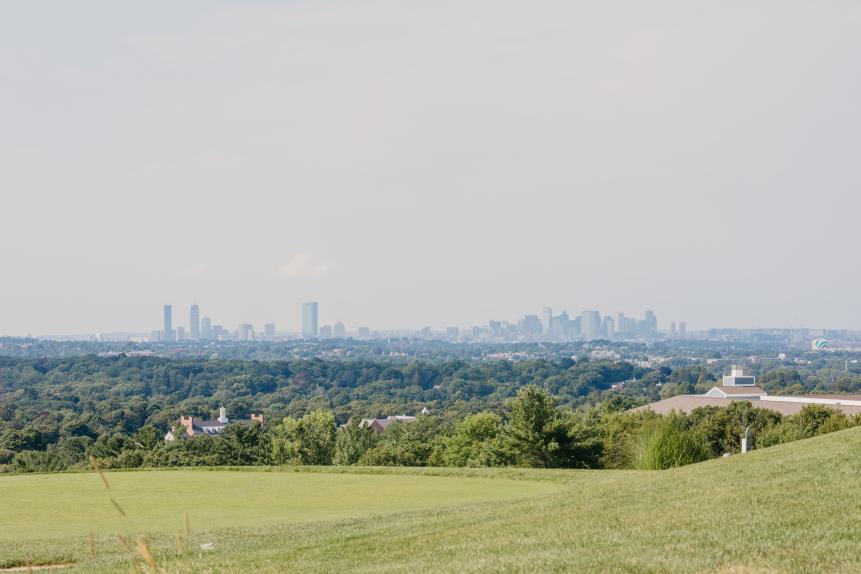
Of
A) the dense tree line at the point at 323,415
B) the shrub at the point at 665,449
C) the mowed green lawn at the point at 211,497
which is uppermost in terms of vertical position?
the shrub at the point at 665,449

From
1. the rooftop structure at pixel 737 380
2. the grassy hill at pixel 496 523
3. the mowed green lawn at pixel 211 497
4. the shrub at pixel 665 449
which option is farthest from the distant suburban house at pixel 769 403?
the grassy hill at pixel 496 523

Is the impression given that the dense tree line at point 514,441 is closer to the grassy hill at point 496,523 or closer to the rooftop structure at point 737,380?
the grassy hill at point 496,523

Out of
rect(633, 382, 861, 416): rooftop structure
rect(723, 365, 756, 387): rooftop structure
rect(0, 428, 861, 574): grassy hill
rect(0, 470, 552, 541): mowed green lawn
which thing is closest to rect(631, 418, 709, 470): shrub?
rect(0, 428, 861, 574): grassy hill

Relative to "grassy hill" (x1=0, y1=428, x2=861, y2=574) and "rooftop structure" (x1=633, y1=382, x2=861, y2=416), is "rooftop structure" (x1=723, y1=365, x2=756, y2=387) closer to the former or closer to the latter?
"rooftop structure" (x1=633, y1=382, x2=861, y2=416)

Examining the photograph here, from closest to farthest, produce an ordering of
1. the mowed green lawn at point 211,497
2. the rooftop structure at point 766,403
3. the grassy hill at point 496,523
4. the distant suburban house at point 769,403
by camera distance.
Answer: the grassy hill at point 496,523 < the mowed green lawn at point 211,497 < the distant suburban house at point 769,403 < the rooftop structure at point 766,403

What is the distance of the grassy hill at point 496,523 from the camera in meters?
7.30

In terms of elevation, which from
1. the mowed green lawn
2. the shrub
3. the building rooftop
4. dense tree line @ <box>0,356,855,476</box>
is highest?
the shrub

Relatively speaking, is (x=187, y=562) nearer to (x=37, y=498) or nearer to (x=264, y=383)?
(x=37, y=498)

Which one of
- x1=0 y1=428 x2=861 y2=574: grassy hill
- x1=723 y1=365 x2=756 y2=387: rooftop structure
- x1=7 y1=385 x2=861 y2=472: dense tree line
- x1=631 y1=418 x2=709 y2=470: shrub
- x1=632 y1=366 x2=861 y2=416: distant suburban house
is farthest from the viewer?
x1=723 y1=365 x2=756 y2=387: rooftop structure

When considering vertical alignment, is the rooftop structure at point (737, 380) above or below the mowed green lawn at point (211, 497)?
below

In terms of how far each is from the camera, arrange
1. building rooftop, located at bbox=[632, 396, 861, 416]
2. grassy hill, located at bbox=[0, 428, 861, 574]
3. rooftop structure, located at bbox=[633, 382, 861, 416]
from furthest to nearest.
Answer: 1. building rooftop, located at bbox=[632, 396, 861, 416]
2. rooftop structure, located at bbox=[633, 382, 861, 416]
3. grassy hill, located at bbox=[0, 428, 861, 574]

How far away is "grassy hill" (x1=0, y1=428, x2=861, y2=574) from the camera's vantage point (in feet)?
23.9

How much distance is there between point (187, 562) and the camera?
30.8 feet

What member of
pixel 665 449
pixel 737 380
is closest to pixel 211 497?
pixel 665 449
